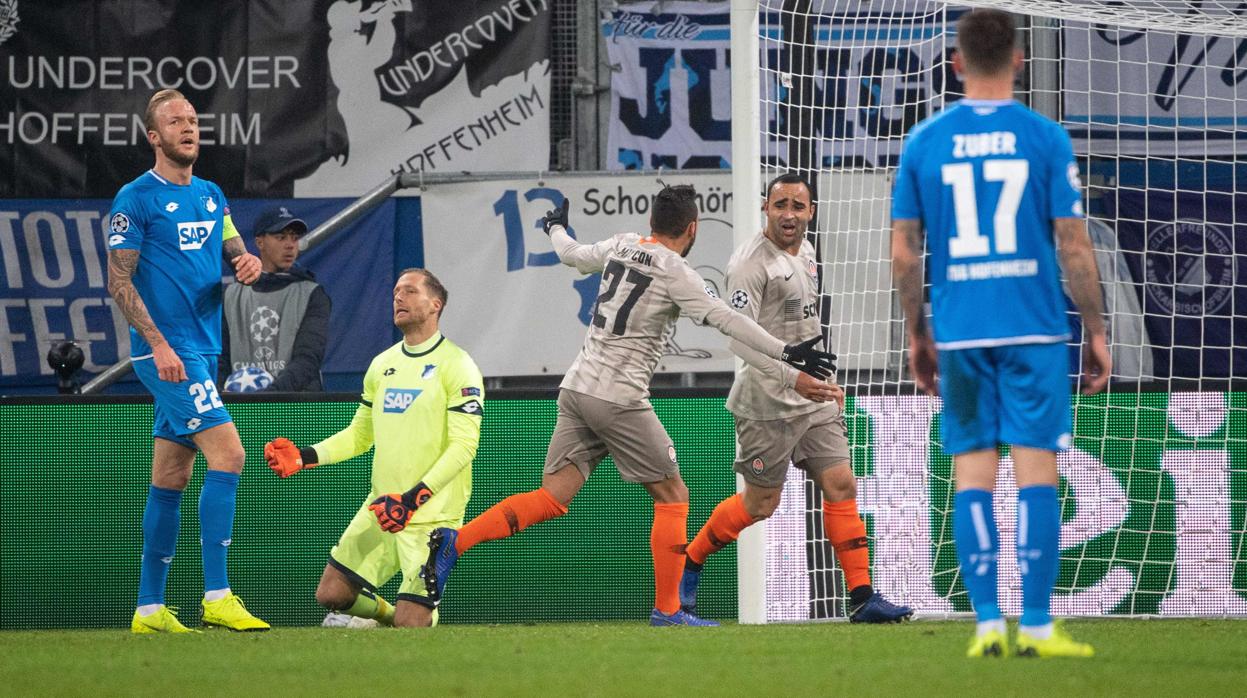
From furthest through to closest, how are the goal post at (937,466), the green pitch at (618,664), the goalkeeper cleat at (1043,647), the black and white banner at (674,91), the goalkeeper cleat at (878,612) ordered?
the black and white banner at (674,91) < the goal post at (937,466) < the goalkeeper cleat at (878,612) < the goalkeeper cleat at (1043,647) < the green pitch at (618,664)

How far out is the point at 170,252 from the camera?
651cm

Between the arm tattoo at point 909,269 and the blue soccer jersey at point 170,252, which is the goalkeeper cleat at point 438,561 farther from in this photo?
the arm tattoo at point 909,269

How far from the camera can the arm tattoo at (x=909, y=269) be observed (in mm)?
4602

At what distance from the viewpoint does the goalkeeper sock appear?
741 cm

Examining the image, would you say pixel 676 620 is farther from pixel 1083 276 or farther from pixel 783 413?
pixel 1083 276

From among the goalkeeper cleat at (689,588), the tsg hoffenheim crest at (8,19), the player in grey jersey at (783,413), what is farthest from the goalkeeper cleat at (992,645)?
the tsg hoffenheim crest at (8,19)

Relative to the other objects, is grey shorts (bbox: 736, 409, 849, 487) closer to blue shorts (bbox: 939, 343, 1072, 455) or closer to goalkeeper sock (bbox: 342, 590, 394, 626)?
goalkeeper sock (bbox: 342, 590, 394, 626)

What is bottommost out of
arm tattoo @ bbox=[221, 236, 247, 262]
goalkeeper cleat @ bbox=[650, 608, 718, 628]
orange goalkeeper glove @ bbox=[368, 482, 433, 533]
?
goalkeeper cleat @ bbox=[650, 608, 718, 628]

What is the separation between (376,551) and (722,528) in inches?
61.8

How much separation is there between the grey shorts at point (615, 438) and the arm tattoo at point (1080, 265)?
291cm

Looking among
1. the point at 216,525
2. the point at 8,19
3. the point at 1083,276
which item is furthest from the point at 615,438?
the point at 8,19

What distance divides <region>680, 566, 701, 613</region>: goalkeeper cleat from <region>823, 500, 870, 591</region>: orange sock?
0.68 meters

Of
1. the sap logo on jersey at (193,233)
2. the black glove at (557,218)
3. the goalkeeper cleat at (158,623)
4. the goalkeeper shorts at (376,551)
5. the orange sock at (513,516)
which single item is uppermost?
the black glove at (557,218)

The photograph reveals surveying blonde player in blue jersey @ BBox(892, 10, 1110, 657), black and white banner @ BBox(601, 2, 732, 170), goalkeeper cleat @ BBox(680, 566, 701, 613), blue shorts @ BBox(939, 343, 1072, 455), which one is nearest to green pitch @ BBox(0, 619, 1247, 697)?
blonde player in blue jersey @ BBox(892, 10, 1110, 657)
